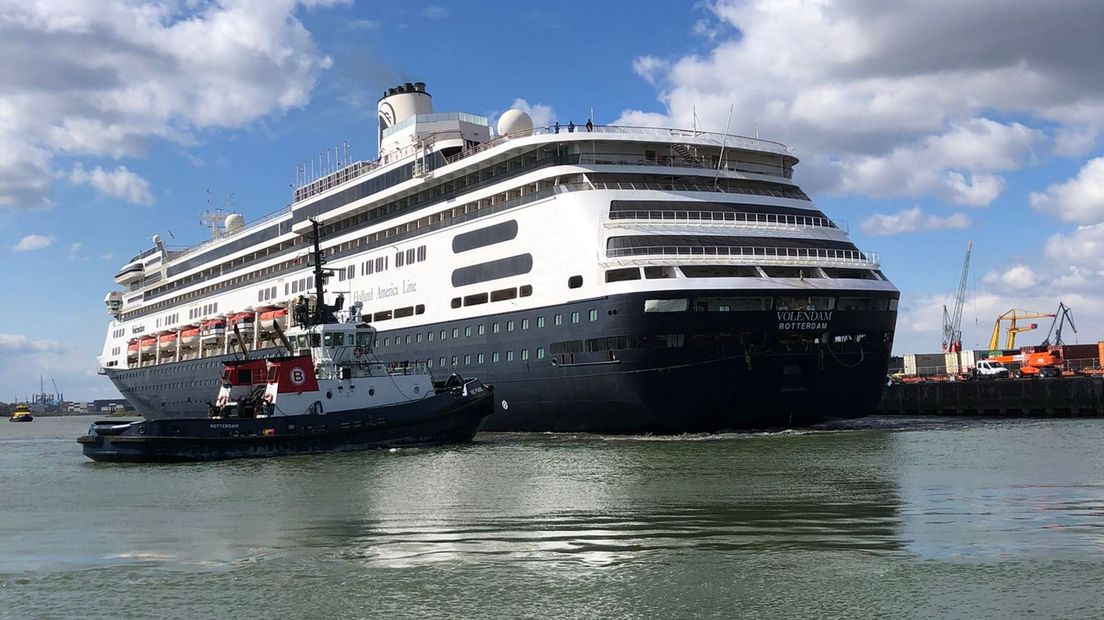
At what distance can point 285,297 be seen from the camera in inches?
2467

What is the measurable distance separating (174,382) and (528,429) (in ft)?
127

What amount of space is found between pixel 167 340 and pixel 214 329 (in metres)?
9.44

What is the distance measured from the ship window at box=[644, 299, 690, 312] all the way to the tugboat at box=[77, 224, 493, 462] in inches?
306

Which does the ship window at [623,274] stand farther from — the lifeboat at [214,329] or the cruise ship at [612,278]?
the lifeboat at [214,329]

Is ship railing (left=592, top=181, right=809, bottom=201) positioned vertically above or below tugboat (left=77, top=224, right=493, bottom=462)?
above

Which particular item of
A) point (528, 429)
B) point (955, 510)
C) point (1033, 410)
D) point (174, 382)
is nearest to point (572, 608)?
point (955, 510)

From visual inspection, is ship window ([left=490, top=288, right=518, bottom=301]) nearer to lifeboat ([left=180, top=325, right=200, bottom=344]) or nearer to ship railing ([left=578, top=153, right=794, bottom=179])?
ship railing ([left=578, top=153, right=794, bottom=179])

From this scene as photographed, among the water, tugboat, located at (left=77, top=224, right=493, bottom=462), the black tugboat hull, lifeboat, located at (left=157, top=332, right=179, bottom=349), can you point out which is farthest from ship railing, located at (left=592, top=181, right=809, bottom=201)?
lifeboat, located at (left=157, top=332, right=179, bottom=349)

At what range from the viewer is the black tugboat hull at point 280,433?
36.0 meters

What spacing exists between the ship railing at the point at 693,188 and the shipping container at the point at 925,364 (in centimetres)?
6459

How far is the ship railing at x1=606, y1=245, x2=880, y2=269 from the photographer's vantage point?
37125mm

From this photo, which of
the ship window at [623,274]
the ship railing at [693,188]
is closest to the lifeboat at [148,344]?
the ship railing at [693,188]

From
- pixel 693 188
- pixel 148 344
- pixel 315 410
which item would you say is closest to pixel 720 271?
pixel 693 188

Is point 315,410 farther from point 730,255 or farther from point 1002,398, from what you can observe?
point 1002,398
